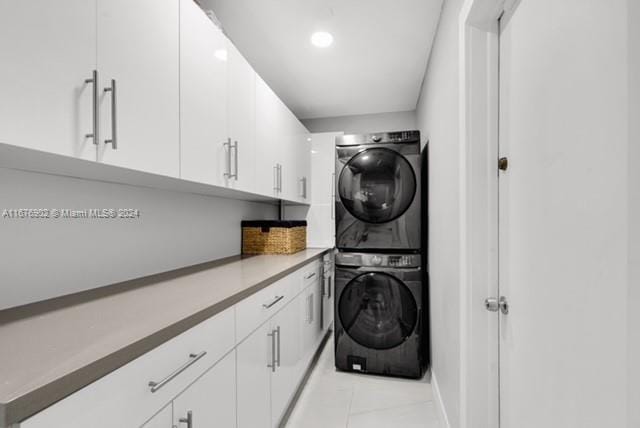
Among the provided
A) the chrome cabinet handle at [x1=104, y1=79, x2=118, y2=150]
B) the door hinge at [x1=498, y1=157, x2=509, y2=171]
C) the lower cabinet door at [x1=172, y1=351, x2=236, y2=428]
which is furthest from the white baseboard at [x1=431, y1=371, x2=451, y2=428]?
the chrome cabinet handle at [x1=104, y1=79, x2=118, y2=150]

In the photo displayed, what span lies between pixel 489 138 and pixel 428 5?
3.80 feet

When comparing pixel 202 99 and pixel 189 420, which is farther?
pixel 202 99

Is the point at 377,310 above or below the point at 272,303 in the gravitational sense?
below

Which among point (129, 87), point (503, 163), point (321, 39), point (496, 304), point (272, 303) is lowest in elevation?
point (272, 303)

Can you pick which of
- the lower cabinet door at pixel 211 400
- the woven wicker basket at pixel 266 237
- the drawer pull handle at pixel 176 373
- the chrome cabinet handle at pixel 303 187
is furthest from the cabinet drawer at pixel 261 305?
the chrome cabinet handle at pixel 303 187

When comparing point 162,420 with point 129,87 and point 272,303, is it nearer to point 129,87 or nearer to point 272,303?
point 272,303

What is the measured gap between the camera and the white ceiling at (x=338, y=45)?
188 centimetres

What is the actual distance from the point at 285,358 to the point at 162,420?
1.05 meters

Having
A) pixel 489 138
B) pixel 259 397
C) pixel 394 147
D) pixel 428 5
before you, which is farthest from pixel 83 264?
pixel 428 5

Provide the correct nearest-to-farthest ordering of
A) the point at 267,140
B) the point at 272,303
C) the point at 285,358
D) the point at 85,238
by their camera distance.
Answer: the point at 85,238 → the point at 272,303 → the point at 285,358 → the point at 267,140

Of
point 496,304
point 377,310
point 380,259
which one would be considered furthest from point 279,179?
point 496,304

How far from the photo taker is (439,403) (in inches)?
76.8

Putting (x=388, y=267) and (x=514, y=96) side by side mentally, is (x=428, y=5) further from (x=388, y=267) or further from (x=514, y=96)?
(x=388, y=267)

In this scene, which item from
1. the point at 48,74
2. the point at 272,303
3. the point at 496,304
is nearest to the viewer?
the point at 48,74
